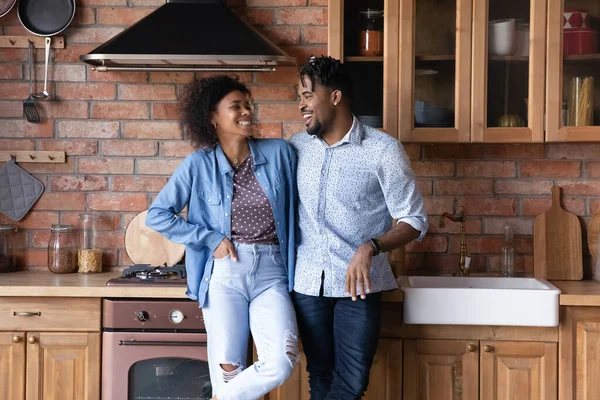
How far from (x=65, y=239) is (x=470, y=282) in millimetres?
1616

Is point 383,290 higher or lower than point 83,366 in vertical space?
higher

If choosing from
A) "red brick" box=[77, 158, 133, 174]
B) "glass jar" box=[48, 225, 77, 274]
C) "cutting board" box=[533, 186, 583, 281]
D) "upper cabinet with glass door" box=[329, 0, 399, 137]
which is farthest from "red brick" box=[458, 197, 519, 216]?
"glass jar" box=[48, 225, 77, 274]

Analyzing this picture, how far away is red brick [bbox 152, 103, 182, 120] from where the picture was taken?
11.5ft

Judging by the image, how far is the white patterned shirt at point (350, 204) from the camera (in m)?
2.74

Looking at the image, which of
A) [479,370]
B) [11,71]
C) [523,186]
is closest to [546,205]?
[523,186]

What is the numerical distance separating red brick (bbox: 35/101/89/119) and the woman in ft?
2.57

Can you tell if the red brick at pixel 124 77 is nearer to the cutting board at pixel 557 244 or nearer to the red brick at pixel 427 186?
the red brick at pixel 427 186

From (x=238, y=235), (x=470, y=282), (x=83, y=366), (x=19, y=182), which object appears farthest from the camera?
(x=19, y=182)

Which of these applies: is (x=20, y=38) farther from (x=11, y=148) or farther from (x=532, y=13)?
(x=532, y=13)

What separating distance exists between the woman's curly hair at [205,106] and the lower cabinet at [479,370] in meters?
1.00

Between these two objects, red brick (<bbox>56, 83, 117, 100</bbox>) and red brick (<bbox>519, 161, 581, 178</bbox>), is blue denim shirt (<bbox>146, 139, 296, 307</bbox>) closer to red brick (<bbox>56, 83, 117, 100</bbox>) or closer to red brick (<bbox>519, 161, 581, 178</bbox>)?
red brick (<bbox>56, 83, 117, 100</bbox>)

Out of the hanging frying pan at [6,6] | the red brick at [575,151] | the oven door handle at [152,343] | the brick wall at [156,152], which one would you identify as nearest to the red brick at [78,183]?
the brick wall at [156,152]

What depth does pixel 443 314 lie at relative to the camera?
2.92 m

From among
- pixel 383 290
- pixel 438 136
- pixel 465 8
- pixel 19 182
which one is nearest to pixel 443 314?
pixel 383 290
